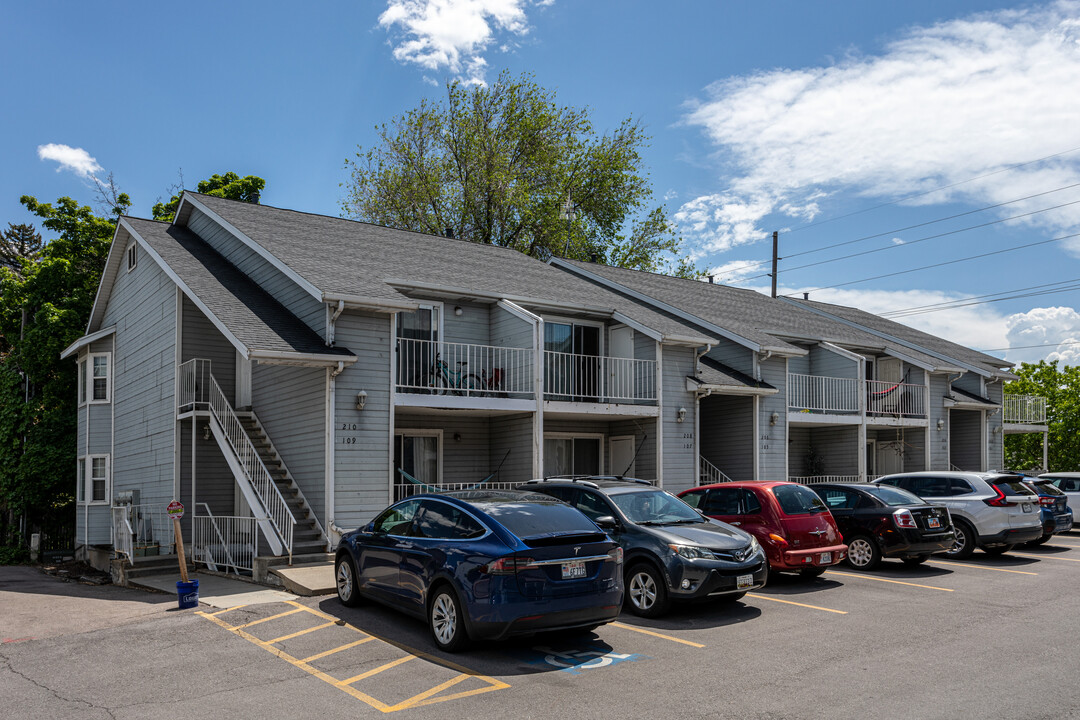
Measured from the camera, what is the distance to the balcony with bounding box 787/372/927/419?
2358 cm

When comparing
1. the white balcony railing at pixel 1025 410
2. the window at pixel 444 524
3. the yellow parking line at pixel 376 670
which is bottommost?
the yellow parking line at pixel 376 670

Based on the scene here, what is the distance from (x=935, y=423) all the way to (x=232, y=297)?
71.3 ft

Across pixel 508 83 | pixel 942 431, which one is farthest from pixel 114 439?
pixel 508 83

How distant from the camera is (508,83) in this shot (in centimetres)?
4250

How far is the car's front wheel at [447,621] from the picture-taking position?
325 inches

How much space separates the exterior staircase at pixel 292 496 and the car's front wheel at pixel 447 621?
219 inches

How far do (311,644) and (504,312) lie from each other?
10.6m

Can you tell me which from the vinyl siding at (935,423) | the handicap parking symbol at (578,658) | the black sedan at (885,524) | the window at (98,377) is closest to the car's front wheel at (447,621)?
the handicap parking symbol at (578,658)

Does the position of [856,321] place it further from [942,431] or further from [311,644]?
[311,644]

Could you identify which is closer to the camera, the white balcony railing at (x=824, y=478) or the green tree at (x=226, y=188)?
the white balcony railing at (x=824, y=478)

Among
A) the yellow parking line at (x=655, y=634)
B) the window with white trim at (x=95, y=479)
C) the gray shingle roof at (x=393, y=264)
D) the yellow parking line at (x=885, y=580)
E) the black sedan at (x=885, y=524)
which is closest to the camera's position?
the yellow parking line at (x=655, y=634)

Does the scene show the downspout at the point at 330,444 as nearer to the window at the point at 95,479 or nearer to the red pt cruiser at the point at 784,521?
the red pt cruiser at the point at 784,521

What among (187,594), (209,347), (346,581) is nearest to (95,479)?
(209,347)

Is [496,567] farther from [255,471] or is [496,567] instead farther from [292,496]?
[255,471]
